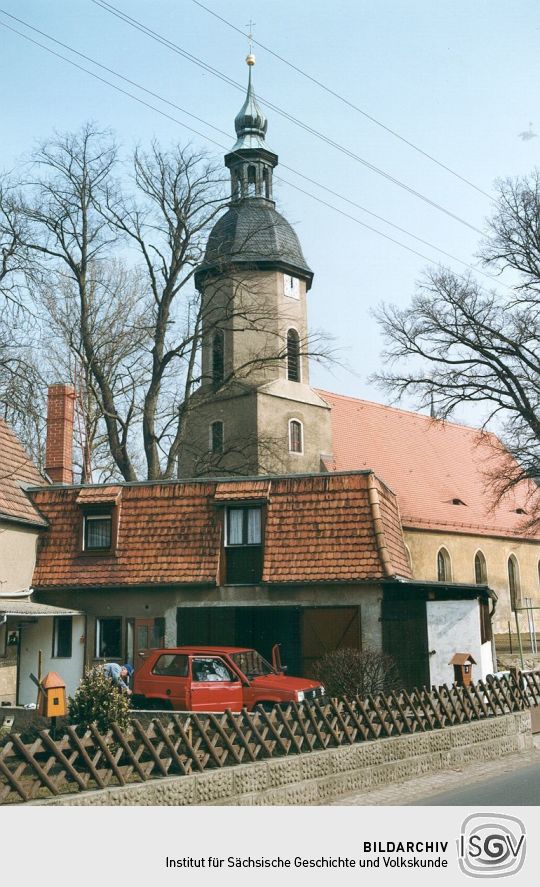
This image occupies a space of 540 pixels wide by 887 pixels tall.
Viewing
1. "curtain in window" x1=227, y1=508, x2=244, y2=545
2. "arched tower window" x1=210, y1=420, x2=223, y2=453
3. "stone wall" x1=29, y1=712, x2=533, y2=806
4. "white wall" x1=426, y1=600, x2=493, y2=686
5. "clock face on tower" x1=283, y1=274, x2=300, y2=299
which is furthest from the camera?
"arched tower window" x1=210, y1=420, x2=223, y2=453

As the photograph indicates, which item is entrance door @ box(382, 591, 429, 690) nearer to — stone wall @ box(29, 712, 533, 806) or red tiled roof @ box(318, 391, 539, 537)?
stone wall @ box(29, 712, 533, 806)

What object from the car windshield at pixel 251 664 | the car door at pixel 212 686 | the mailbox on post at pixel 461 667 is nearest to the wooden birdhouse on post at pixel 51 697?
the car door at pixel 212 686

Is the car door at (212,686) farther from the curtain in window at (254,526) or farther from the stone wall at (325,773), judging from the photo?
the curtain in window at (254,526)

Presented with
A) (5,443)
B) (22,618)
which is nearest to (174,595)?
(22,618)

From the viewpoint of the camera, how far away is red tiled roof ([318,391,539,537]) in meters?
42.7

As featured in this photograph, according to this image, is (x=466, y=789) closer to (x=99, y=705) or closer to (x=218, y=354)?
(x=99, y=705)

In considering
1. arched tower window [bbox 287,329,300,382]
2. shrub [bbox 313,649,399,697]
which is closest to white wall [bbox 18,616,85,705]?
shrub [bbox 313,649,399,697]

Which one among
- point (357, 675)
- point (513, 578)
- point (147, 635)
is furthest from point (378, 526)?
point (513, 578)

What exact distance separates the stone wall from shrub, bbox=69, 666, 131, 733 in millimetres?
2775

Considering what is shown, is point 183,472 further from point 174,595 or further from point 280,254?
point 174,595

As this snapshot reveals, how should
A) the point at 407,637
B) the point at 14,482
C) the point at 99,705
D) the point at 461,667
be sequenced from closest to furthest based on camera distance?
the point at 99,705, the point at 461,667, the point at 407,637, the point at 14,482

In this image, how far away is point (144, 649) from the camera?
930 inches

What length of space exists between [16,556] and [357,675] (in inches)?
406

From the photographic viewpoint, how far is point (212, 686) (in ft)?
57.5
